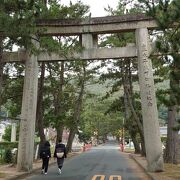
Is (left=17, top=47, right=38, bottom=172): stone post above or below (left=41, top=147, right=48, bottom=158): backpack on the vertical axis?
above

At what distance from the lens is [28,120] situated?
704 inches

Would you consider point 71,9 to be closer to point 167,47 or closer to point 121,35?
point 121,35

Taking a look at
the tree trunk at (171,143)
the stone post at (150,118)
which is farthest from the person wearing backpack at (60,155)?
the tree trunk at (171,143)

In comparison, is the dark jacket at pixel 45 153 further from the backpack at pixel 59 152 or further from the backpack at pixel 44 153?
the backpack at pixel 59 152

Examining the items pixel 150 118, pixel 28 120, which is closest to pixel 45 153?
pixel 28 120

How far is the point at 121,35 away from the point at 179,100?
17.0 metres

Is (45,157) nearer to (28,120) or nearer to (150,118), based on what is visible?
(28,120)

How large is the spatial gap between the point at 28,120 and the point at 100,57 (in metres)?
4.71

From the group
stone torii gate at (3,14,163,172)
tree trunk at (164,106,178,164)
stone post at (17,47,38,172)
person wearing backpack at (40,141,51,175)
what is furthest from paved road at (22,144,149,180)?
tree trunk at (164,106,178,164)

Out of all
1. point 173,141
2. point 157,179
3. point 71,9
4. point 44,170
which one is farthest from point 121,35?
point 157,179

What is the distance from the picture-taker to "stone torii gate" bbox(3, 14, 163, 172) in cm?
1708

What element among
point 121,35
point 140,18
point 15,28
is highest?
point 121,35

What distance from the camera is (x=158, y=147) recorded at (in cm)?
A: 1698

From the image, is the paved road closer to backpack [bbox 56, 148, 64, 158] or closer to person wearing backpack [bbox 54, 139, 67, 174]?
person wearing backpack [bbox 54, 139, 67, 174]
